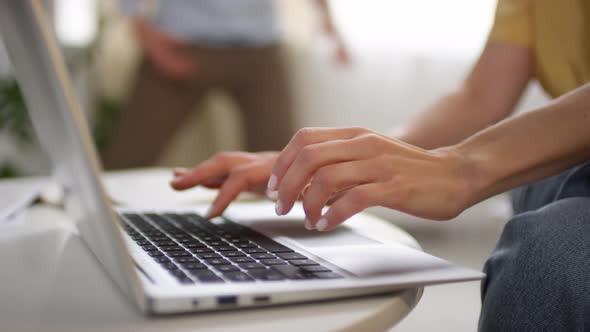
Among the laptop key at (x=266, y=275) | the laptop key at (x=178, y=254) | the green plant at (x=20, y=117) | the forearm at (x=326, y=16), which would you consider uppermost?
the forearm at (x=326, y=16)

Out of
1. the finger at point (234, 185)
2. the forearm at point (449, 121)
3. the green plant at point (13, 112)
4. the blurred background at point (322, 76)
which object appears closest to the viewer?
the finger at point (234, 185)

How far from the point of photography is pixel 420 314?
167 centimetres

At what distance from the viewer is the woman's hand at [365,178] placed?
0.47m

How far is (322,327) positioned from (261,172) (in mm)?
325

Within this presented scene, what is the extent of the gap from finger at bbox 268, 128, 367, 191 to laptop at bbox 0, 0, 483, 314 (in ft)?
0.20

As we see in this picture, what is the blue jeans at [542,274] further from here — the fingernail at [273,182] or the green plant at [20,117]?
the green plant at [20,117]

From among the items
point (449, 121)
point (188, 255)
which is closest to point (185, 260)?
point (188, 255)

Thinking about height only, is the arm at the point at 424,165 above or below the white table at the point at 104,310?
above

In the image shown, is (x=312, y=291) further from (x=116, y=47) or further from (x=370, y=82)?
(x=116, y=47)

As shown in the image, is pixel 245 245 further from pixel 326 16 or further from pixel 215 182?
pixel 326 16

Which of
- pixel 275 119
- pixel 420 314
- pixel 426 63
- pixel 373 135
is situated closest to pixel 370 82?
pixel 426 63

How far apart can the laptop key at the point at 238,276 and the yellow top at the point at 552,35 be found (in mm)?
520

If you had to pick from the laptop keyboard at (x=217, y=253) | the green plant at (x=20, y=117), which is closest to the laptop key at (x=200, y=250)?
the laptop keyboard at (x=217, y=253)

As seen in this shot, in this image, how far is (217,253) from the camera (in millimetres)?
500
